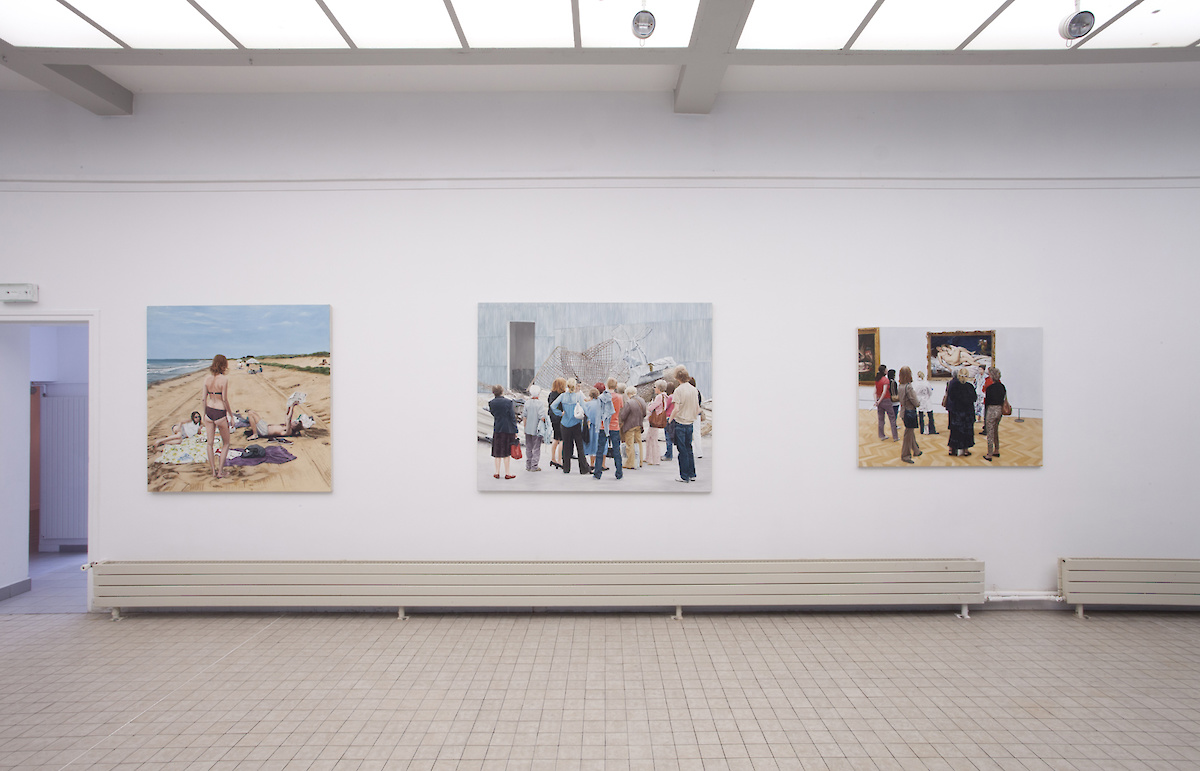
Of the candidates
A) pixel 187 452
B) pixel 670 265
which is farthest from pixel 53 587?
pixel 670 265

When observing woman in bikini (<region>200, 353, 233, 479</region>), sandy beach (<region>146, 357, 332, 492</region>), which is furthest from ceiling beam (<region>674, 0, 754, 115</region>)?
woman in bikini (<region>200, 353, 233, 479</region>)

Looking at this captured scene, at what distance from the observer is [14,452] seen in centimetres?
634

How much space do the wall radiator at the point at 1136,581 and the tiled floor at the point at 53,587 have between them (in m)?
9.84

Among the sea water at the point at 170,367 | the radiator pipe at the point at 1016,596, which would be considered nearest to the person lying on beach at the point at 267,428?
the sea water at the point at 170,367

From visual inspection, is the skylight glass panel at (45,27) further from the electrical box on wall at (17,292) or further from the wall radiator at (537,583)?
the wall radiator at (537,583)

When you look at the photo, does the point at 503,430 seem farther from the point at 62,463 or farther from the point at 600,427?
the point at 62,463

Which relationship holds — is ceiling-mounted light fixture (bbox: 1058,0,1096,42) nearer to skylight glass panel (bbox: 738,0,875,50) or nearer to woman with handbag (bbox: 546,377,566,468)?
skylight glass panel (bbox: 738,0,875,50)

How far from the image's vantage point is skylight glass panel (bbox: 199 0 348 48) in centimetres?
445

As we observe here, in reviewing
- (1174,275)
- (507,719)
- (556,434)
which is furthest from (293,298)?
(1174,275)

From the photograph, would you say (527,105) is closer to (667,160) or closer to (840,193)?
(667,160)

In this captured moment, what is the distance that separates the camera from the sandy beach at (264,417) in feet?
18.8

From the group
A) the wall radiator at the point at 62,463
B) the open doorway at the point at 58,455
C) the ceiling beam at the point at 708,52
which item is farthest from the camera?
the wall radiator at the point at 62,463

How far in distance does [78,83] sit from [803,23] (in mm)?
6313

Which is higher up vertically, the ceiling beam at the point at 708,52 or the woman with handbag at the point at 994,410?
the ceiling beam at the point at 708,52
